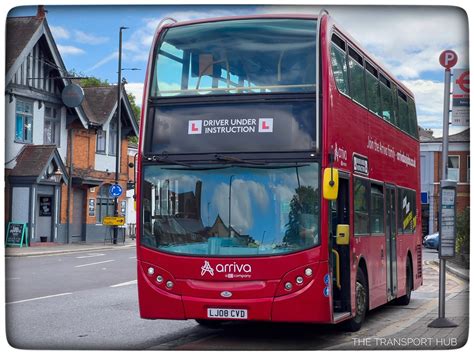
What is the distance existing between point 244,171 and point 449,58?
2.66m

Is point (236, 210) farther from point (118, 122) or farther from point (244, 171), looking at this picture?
point (118, 122)

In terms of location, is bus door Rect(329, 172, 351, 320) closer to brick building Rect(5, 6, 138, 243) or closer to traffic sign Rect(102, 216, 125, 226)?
brick building Rect(5, 6, 138, 243)

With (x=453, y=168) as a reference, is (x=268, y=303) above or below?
below

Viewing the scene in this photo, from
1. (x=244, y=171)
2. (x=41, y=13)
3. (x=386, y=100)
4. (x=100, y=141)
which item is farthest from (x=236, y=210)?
(x=100, y=141)

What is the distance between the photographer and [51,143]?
19734mm

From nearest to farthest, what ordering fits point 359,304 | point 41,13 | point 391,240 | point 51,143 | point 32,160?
point 41,13 → point 359,304 → point 32,160 → point 391,240 → point 51,143

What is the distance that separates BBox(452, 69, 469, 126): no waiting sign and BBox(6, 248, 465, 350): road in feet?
9.21

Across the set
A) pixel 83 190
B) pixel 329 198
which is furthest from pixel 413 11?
pixel 83 190

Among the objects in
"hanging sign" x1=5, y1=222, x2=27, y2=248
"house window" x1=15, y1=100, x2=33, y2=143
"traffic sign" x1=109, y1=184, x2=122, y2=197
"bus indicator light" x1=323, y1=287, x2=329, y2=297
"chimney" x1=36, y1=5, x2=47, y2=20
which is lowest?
"bus indicator light" x1=323, y1=287, x2=329, y2=297

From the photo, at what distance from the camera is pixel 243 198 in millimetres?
11523

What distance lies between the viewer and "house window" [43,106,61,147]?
1598 cm

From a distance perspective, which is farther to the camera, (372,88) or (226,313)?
(372,88)

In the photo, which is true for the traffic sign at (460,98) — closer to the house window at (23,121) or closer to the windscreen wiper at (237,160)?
the windscreen wiper at (237,160)

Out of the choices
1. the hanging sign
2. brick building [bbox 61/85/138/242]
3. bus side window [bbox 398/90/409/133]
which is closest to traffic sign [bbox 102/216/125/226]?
brick building [bbox 61/85/138/242]
